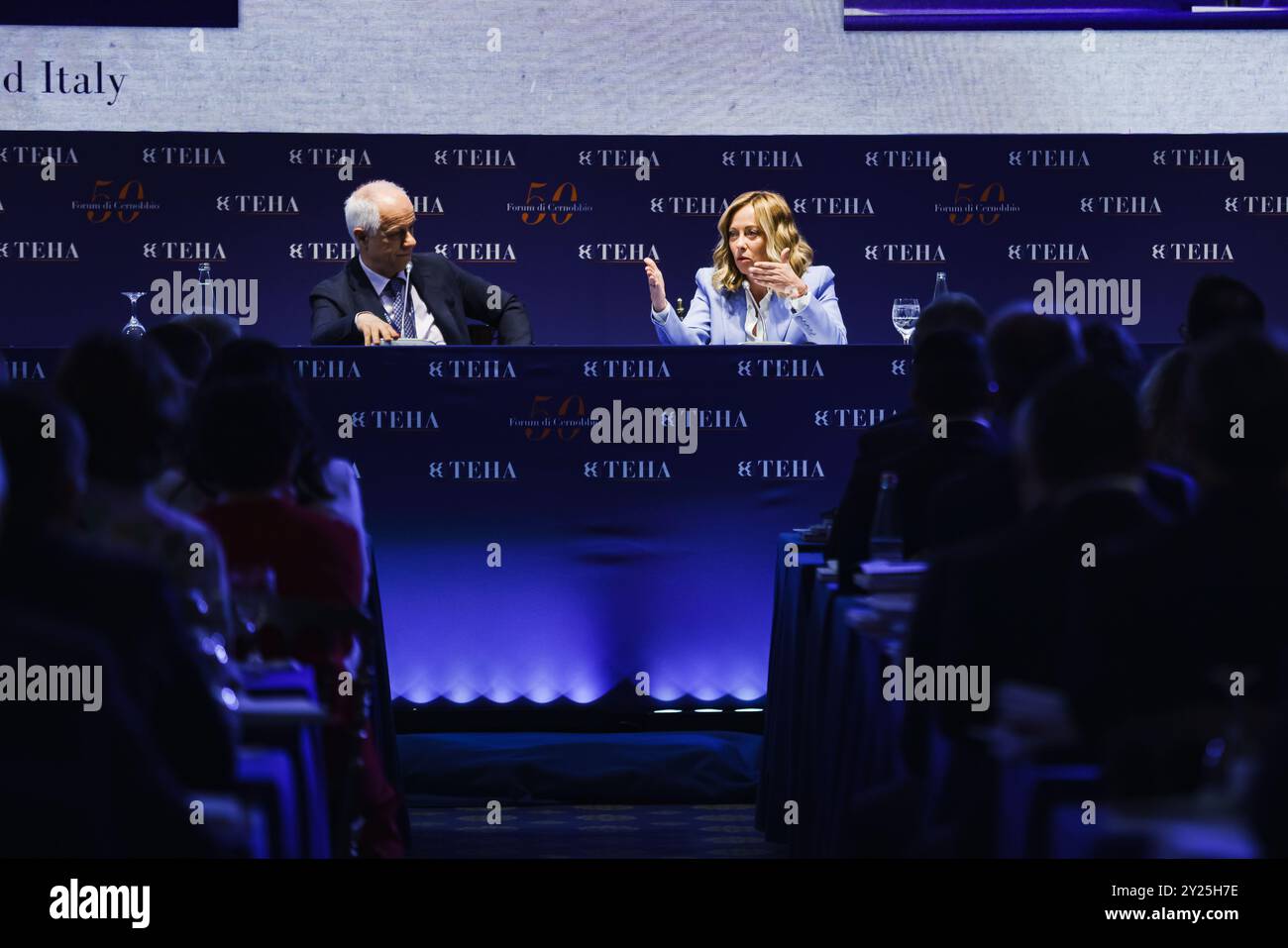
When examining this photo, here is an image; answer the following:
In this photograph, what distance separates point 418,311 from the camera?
4.66m

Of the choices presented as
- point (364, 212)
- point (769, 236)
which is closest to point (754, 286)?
point (769, 236)

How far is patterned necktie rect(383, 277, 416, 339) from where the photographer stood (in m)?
4.61

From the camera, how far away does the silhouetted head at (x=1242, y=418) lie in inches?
73.5

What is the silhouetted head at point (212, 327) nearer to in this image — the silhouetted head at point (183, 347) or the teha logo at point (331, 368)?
the silhouetted head at point (183, 347)

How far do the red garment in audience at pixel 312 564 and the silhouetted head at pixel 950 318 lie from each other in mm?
998

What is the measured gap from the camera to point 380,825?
2.47m

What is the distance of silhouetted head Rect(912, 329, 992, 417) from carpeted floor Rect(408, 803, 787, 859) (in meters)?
0.80

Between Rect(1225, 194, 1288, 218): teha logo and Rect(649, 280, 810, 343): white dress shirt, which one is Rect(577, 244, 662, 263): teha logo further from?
Rect(1225, 194, 1288, 218): teha logo

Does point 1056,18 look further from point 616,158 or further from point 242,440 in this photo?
point 242,440

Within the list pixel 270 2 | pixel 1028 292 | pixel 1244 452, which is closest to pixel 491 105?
pixel 270 2

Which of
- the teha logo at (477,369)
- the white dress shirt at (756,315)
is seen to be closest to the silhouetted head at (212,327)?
the teha logo at (477,369)

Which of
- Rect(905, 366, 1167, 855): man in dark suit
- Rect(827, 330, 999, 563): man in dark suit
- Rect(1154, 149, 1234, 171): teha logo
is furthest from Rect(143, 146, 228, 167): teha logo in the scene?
Rect(905, 366, 1167, 855): man in dark suit
